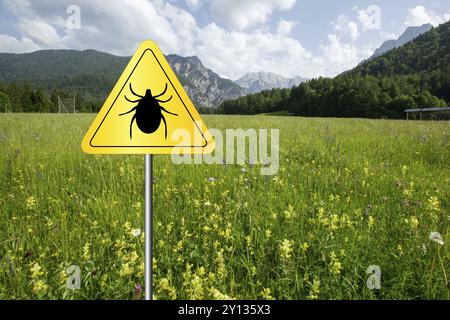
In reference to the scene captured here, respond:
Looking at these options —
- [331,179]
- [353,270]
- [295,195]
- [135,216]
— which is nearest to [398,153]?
[331,179]

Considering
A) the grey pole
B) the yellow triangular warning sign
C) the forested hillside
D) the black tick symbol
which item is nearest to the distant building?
the yellow triangular warning sign

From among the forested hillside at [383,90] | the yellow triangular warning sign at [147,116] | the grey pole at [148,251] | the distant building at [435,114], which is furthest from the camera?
the forested hillside at [383,90]

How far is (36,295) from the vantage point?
5.32 feet

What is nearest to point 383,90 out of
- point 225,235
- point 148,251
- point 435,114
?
point 435,114

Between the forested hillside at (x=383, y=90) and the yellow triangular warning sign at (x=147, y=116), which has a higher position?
the forested hillside at (x=383, y=90)

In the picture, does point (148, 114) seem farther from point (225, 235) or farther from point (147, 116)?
point (225, 235)

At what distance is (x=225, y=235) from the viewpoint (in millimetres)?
2156

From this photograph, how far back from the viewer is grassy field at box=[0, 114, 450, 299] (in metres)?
1.70

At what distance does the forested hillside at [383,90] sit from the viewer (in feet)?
233

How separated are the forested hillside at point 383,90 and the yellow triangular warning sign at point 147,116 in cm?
7714

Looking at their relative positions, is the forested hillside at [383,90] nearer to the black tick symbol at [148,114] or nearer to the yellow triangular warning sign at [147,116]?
the yellow triangular warning sign at [147,116]

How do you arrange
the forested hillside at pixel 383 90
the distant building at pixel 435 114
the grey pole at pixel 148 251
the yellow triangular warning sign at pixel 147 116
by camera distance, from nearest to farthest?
the grey pole at pixel 148 251 < the yellow triangular warning sign at pixel 147 116 < the distant building at pixel 435 114 < the forested hillside at pixel 383 90

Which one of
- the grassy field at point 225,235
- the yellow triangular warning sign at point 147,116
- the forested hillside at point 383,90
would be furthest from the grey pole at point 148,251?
the forested hillside at point 383,90
